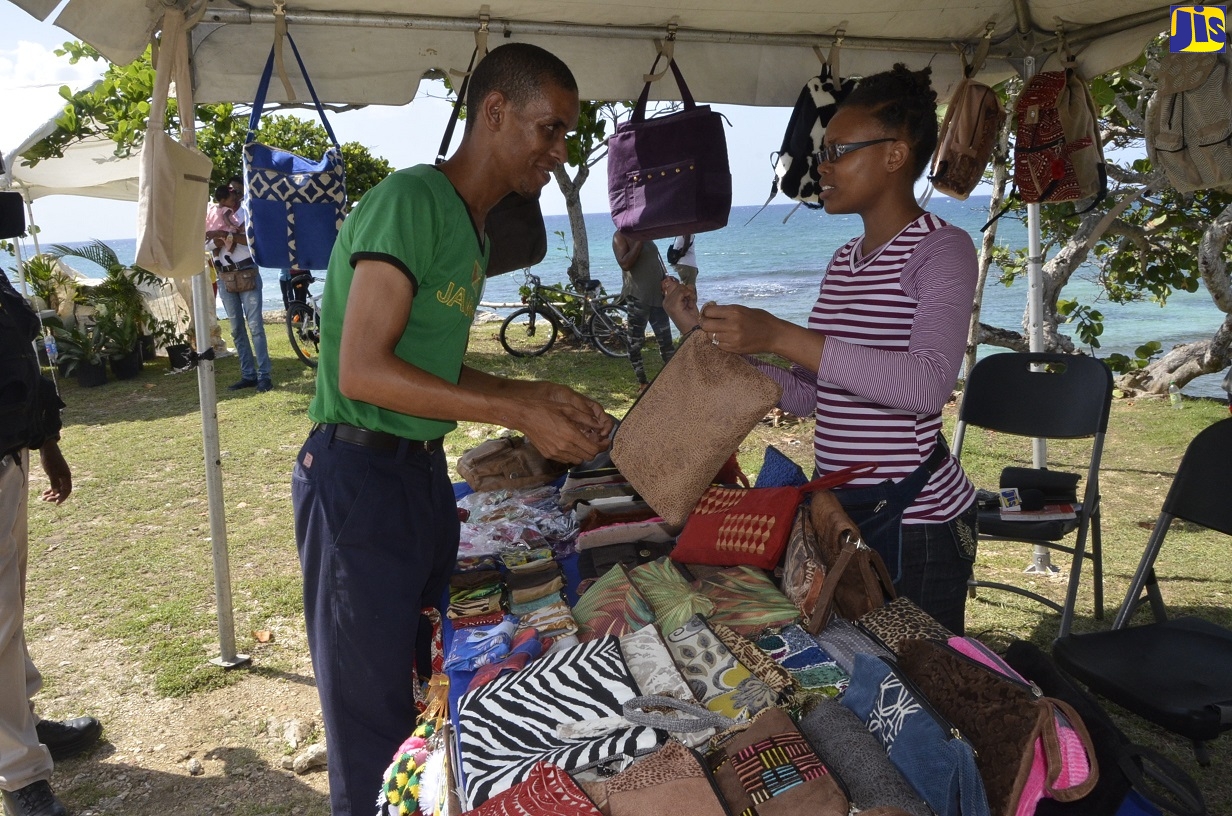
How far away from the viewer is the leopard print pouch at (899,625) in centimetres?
169

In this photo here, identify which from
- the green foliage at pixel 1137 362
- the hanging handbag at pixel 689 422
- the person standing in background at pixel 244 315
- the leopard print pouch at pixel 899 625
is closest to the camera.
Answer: the leopard print pouch at pixel 899 625

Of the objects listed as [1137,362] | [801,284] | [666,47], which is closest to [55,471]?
[666,47]

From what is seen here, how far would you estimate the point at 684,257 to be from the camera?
9.28 meters

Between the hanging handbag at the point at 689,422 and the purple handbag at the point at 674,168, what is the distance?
1.72m

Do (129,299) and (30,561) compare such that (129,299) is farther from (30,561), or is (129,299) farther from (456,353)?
(456,353)

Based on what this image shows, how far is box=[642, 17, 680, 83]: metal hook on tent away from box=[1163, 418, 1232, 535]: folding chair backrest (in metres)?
2.52

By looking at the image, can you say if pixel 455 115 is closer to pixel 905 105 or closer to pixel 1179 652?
pixel 905 105

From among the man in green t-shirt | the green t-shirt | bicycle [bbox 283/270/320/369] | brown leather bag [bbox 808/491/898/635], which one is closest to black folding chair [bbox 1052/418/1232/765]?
brown leather bag [bbox 808/491/898/635]

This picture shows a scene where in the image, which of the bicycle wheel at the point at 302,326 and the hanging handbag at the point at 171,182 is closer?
the hanging handbag at the point at 171,182

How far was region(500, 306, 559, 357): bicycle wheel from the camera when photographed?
12805 mm

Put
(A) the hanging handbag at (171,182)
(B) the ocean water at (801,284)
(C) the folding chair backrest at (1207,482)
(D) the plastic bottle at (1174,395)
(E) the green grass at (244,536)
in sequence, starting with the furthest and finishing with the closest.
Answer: (B) the ocean water at (801,284)
(D) the plastic bottle at (1174,395)
(E) the green grass at (244,536)
(A) the hanging handbag at (171,182)
(C) the folding chair backrest at (1207,482)

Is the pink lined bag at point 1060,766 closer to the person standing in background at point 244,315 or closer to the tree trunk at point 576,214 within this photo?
the person standing in background at point 244,315

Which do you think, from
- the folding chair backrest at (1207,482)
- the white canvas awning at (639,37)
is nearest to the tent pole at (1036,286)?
the white canvas awning at (639,37)

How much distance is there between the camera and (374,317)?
177cm
